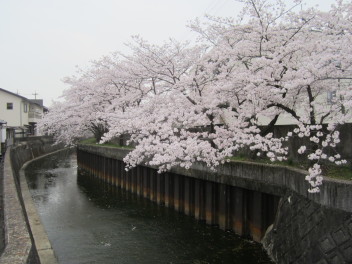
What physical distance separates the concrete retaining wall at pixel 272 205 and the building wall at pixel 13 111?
44885mm

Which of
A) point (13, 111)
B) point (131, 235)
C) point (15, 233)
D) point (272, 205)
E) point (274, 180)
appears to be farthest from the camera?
point (13, 111)

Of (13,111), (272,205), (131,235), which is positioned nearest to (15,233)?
(131,235)

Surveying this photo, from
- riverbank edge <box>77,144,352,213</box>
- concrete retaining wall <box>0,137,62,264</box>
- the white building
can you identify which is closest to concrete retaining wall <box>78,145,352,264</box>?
riverbank edge <box>77,144,352,213</box>

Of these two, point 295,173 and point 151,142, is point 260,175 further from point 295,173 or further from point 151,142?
point 151,142

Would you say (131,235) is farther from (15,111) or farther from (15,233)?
(15,111)

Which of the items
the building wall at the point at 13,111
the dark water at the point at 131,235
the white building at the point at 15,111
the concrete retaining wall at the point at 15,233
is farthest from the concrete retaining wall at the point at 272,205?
the building wall at the point at 13,111

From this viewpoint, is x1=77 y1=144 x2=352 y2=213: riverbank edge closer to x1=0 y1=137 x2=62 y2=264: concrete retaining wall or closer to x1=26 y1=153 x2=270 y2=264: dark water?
x1=26 y1=153 x2=270 y2=264: dark water

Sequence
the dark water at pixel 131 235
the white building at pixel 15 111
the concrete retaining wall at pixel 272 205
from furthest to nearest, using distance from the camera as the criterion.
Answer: the white building at pixel 15 111, the dark water at pixel 131 235, the concrete retaining wall at pixel 272 205

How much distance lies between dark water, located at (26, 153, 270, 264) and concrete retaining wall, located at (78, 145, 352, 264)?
1.88ft

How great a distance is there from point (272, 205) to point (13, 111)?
55.2 metres

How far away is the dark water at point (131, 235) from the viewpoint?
35.3 feet

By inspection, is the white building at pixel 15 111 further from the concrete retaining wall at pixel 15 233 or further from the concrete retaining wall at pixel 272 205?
the concrete retaining wall at pixel 15 233

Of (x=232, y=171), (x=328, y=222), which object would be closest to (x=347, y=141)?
(x=328, y=222)

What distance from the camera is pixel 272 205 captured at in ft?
33.8
